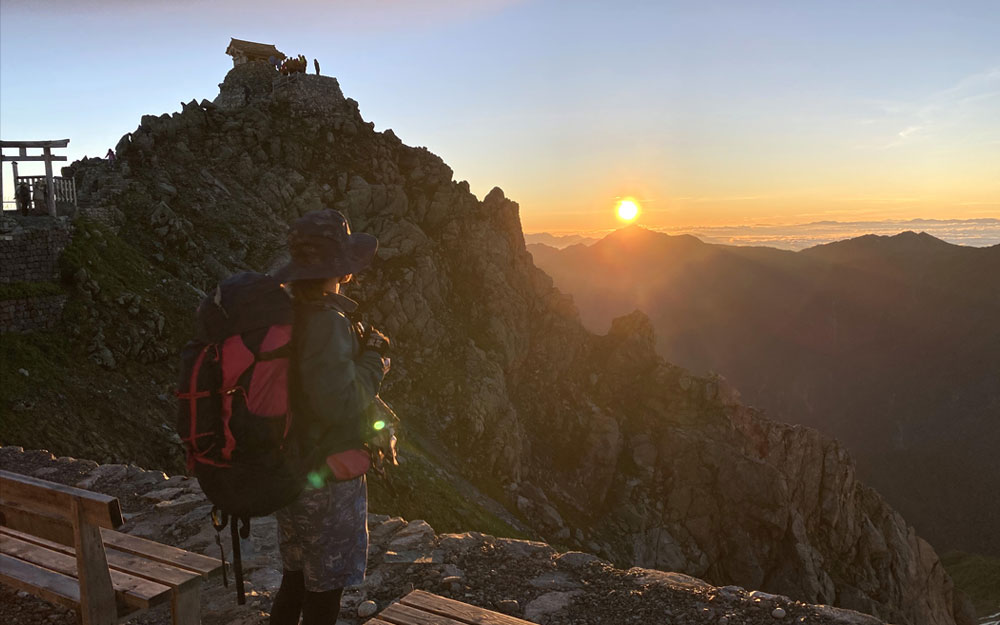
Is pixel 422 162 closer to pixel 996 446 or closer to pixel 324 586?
pixel 324 586

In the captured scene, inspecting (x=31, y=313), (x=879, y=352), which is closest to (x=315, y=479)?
(x=31, y=313)

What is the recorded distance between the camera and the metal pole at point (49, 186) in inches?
700

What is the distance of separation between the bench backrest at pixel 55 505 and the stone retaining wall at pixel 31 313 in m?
14.4

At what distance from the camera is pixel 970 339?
484 feet

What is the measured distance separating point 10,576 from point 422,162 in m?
39.2

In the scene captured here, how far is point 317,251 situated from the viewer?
11.9 ft

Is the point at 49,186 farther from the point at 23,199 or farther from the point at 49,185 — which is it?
the point at 23,199

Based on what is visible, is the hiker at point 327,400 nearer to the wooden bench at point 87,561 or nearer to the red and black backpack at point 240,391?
the red and black backpack at point 240,391

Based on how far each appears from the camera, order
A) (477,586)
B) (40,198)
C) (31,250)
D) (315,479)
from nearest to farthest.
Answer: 1. (315,479)
2. (477,586)
3. (31,250)
4. (40,198)

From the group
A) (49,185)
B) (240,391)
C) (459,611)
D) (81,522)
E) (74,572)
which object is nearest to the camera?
(240,391)

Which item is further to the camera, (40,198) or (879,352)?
(879,352)

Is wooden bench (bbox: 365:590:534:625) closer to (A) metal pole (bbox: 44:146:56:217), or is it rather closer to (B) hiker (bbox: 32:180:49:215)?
(A) metal pole (bbox: 44:146:56:217)

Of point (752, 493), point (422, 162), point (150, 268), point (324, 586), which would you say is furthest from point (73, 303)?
point (752, 493)

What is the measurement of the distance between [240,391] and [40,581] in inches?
111
